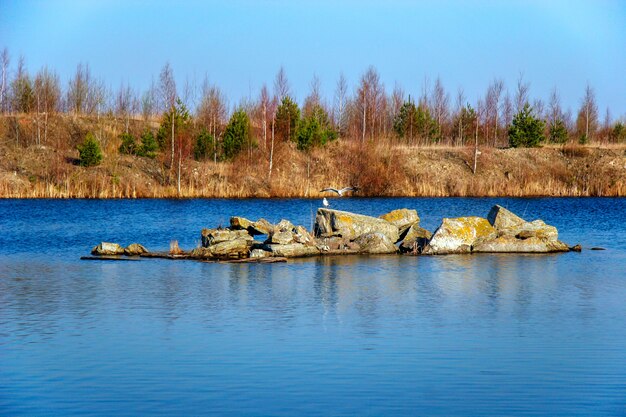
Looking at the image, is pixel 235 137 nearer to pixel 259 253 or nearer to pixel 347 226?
pixel 347 226

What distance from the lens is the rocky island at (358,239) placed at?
2922 centimetres

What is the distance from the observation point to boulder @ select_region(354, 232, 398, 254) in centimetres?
3070

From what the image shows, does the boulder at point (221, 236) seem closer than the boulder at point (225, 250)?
No

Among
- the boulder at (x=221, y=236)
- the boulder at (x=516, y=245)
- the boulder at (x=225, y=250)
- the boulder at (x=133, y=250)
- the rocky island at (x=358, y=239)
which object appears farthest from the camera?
the boulder at (x=516, y=245)

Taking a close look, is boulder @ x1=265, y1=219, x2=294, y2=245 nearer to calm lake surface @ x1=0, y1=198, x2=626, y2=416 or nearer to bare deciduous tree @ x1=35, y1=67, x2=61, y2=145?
calm lake surface @ x1=0, y1=198, x2=626, y2=416

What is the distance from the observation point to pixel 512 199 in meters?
69.0

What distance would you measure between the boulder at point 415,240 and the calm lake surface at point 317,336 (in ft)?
5.94

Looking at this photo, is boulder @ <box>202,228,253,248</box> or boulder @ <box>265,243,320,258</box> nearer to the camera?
boulder @ <box>265,243,320,258</box>

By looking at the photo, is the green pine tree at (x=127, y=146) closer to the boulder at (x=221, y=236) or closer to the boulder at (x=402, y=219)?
the boulder at (x=402, y=219)

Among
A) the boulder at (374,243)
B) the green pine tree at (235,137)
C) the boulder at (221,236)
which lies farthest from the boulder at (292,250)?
the green pine tree at (235,137)

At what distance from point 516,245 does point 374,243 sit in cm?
533

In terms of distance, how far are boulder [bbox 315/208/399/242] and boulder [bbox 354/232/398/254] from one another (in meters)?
0.52

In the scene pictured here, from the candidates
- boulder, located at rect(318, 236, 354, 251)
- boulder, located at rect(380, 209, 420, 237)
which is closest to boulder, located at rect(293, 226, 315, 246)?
boulder, located at rect(318, 236, 354, 251)

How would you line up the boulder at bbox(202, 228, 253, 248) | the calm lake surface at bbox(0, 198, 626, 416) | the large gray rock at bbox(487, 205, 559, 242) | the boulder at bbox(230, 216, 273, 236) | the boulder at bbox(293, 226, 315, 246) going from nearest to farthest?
the calm lake surface at bbox(0, 198, 626, 416), the boulder at bbox(202, 228, 253, 248), the boulder at bbox(293, 226, 315, 246), the boulder at bbox(230, 216, 273, 236), the large gray rock at bbox(487, 205, 559, 242)
